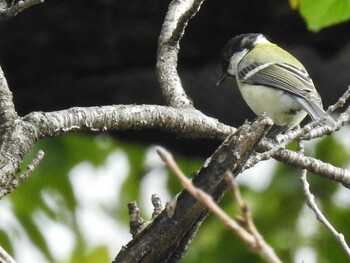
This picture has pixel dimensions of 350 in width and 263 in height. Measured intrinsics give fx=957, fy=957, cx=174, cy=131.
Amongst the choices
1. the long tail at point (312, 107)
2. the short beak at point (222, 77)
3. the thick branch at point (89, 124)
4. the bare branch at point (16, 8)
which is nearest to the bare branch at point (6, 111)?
the thick branch at point (89, 124)

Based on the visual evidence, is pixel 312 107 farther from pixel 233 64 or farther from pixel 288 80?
pixel 233 64

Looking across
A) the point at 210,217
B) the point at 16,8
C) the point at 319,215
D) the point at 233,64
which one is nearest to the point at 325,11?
the point at 319,215

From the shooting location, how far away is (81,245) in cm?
391

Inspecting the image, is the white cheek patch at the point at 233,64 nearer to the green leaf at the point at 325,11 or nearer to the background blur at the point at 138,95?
the background blur at the point at 138,95

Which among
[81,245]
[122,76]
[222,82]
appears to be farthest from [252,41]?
[81,245]

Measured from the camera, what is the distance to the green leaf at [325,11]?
2318 millimetres

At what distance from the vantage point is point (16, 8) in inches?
74.1

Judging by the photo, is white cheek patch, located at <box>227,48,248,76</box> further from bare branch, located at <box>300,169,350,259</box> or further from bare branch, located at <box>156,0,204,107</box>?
bare branch, located at <box>300,169,350,259</box>

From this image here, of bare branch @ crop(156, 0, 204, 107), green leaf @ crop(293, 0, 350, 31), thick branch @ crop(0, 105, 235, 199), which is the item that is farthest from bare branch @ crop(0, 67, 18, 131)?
green leaf @ crop(293, 0, 350, 31)

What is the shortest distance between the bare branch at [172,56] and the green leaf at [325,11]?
0.29 metres

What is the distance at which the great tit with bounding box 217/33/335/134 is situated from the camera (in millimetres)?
3326

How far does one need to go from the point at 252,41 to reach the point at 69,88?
0.74 meters

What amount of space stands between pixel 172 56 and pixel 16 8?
62cm

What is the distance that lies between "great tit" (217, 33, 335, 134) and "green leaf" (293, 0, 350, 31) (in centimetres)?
71
